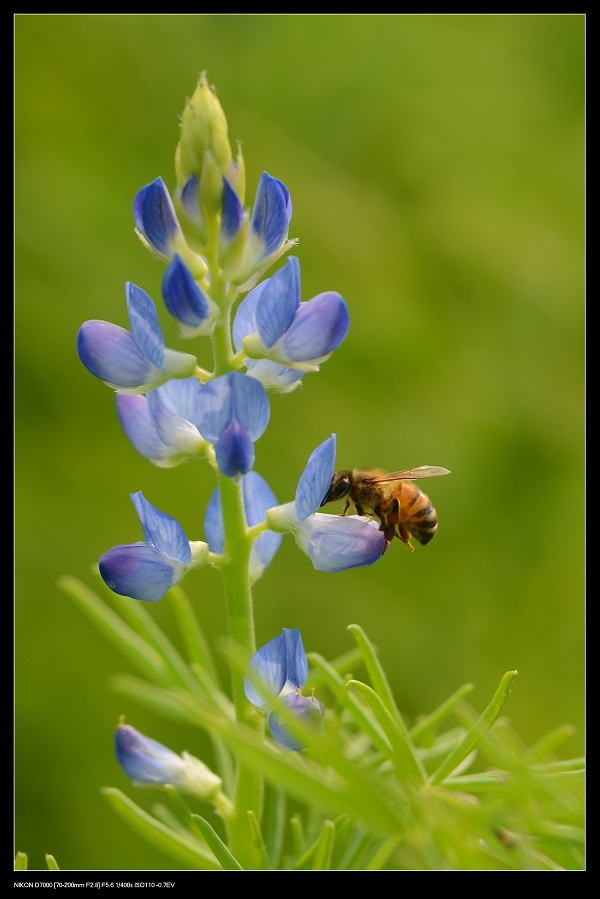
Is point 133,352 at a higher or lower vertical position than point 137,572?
higher

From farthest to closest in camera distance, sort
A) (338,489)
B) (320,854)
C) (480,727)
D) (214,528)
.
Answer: (338,489), (214,528), (320,854), (480,727)

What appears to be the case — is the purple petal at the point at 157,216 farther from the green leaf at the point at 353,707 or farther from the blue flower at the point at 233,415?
the green leaf at the point at 353,707

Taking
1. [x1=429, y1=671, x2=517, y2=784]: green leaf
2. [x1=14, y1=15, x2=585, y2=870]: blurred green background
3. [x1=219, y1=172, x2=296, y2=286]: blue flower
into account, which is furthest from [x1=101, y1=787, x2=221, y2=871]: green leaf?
[x1=14, y1=15, x2=585, y2=870]: blurred green background

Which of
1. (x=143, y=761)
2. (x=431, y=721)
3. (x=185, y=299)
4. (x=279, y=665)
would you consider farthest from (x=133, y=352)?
(x=431, y=721)

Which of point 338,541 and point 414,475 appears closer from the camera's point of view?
point 338,541

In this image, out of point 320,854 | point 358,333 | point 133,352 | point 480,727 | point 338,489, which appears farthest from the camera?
point 358,333

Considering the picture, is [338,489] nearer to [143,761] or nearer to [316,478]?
[316,478]

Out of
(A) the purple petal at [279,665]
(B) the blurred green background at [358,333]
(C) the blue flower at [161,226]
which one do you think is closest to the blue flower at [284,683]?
(A) the purple petal at [279,665]
